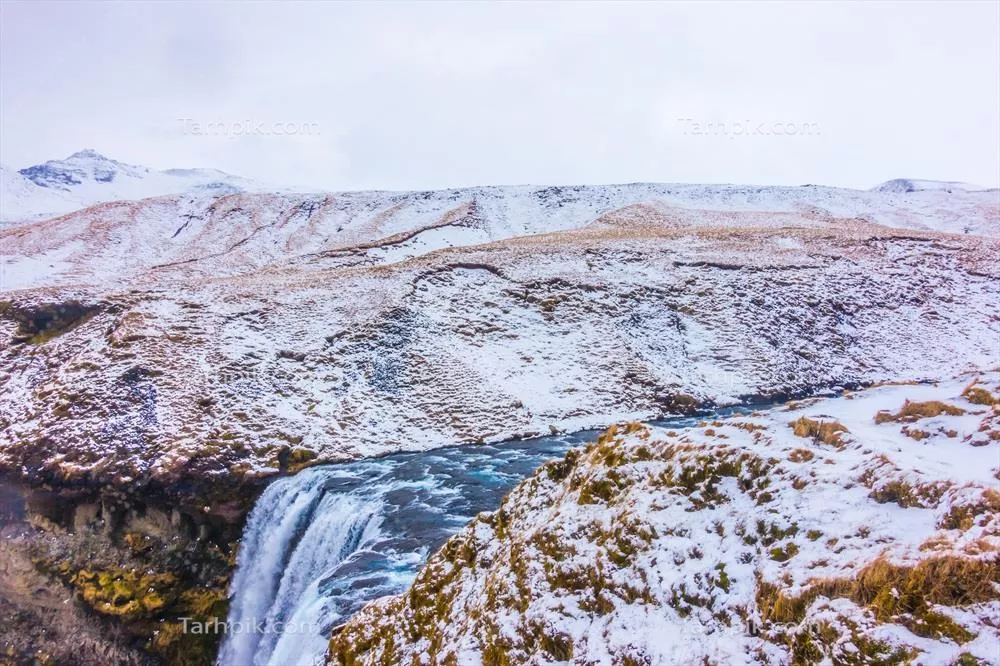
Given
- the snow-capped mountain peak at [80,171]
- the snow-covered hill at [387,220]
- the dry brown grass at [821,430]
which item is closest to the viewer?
the dry brown grass at [821,430]

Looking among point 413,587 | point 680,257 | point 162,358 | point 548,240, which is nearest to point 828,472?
point 413,587

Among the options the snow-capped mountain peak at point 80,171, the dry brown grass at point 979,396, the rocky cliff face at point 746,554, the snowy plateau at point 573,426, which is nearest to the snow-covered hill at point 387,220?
the snowy plateau at point 573,426

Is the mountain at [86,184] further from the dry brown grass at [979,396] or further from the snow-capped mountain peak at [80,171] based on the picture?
the dry brown grass at [979,396]

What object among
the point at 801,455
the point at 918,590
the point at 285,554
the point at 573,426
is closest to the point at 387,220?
the point at 573,426

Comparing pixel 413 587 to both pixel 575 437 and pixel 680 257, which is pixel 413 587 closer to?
pixel 575 437

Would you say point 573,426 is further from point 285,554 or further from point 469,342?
point 285,554

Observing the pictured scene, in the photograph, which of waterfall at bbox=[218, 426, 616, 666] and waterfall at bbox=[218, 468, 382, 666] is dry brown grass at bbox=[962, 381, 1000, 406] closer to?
waterfall at bbox=[218, 426, 616, 666]

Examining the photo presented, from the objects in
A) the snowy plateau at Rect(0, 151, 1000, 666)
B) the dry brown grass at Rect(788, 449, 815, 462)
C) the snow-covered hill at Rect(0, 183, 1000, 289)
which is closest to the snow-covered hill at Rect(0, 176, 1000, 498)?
the snowy plateau at Rect(0, 151, 1000, 666)
